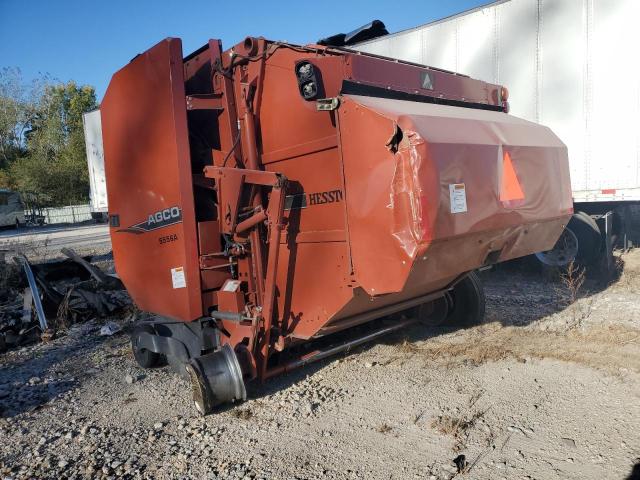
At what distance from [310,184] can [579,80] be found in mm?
5332

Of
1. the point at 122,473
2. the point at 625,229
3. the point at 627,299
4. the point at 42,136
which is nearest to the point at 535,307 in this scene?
the point at 627,299

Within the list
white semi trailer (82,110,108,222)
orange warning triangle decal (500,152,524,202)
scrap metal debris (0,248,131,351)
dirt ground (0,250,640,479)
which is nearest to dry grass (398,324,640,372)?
dirt ground (0,250,640,479)

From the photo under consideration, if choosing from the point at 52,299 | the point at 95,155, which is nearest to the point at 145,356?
the point at 52,299

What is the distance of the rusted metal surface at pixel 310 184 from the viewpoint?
117 inches

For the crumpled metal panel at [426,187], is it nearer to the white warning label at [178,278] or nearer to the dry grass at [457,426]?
the dry grass at [457,426]

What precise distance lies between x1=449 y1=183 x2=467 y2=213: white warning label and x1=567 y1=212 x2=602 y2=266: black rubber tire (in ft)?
16.3

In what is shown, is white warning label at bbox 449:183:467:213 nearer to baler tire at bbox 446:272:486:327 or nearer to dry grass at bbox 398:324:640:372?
dry grass at bbox 398:324:640:372

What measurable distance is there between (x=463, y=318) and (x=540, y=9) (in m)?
4.82

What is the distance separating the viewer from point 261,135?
377cm

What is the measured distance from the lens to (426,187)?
9.22ft

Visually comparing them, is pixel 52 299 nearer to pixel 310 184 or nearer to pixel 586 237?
pixel 310 184

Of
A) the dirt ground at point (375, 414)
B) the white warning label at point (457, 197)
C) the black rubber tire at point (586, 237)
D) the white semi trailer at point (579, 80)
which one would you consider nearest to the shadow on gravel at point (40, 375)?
the dirt ground at point (375, 414)

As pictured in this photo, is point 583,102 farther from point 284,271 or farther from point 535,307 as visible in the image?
point 284,271

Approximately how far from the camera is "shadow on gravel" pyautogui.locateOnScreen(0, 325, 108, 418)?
399 cm
